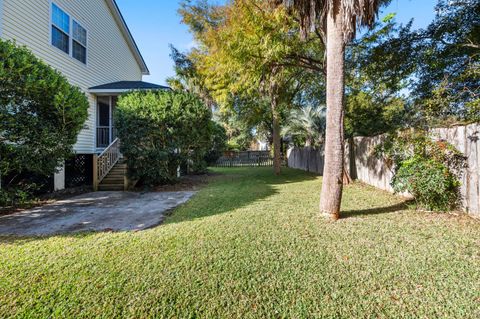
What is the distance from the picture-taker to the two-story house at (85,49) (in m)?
7.29

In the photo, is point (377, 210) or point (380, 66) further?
point (380, 66)

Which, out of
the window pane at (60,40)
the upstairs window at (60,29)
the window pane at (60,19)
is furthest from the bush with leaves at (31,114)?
the window pane at (60,19)

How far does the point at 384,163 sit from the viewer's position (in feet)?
22.8

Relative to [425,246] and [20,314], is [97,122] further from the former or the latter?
[425,246]

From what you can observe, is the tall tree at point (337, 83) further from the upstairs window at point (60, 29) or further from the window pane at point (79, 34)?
the window pane at point (79, 34)

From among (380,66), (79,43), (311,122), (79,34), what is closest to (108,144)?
(79,43)

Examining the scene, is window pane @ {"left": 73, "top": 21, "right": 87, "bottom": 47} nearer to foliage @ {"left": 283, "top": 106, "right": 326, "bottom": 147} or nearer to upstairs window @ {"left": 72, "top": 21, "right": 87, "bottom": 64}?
upstairs window @ {"left": 72, "top": 21, "right": 87, "bottom": 64}

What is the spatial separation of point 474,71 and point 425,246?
518 centimetres

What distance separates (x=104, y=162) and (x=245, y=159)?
1405cm

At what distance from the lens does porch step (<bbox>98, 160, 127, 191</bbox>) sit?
8375 millimetres

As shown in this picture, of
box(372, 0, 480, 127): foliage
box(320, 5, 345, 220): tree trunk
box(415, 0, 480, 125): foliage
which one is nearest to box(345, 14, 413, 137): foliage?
box(372, 0, 480, 127): foliage

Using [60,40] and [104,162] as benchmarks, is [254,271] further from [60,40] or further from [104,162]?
[60,40]

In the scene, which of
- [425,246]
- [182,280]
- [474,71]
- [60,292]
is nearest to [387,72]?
[474,71]

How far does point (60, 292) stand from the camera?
2.23 meters
